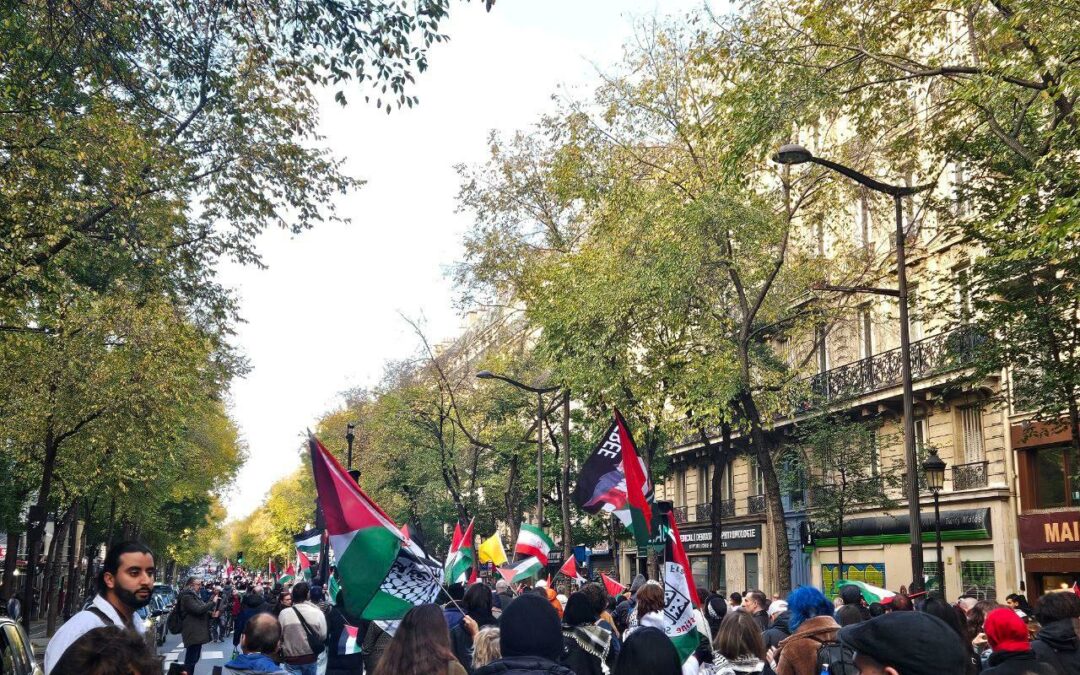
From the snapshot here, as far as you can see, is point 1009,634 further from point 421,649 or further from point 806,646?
point 421,649

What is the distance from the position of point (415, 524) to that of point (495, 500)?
15.7 feet

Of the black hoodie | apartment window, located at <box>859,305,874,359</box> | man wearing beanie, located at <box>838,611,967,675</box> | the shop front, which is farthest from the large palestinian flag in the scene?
the shop front

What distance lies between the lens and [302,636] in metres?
10.9

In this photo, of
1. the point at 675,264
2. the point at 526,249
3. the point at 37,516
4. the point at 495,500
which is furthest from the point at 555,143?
the point at 495,500

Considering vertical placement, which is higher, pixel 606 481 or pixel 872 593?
pixel 606 481

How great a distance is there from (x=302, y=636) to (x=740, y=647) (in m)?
4.54

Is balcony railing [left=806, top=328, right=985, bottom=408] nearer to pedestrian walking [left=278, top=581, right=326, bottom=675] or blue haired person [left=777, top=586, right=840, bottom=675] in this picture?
pedestrian walking [left=278, top=581, right=326, bottom=675]

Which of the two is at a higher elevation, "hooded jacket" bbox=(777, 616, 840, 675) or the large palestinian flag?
the large palestinian flag

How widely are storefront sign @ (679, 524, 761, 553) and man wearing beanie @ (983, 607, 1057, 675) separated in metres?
35.3

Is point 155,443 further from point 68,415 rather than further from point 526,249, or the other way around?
point 526,249

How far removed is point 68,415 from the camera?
95.7ft

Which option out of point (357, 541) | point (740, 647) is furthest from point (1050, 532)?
point (357, 541)

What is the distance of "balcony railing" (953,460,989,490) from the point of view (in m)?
30.6

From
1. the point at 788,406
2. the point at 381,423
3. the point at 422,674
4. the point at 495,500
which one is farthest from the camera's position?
the point at 495,500
